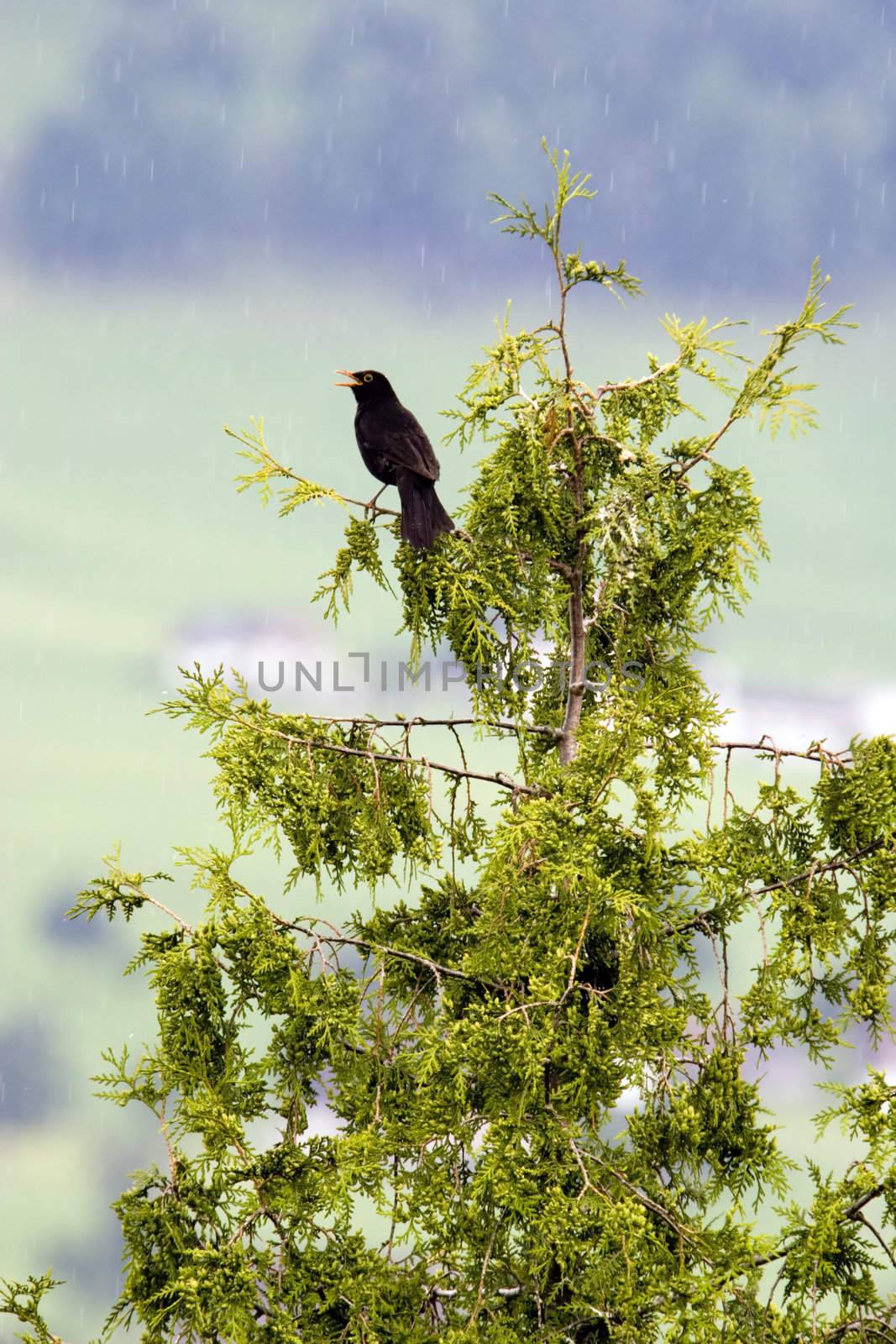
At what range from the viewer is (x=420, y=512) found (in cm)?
816

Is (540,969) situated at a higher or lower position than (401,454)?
lower

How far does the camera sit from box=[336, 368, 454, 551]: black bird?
26.7 feet

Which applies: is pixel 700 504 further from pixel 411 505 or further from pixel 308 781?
pixel 308 781

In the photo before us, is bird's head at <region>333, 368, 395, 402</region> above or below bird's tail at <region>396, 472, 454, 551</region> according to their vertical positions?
above

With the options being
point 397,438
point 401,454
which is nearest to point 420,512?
point 401,454

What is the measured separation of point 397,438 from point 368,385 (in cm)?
84

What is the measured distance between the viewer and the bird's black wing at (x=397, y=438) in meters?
8.34

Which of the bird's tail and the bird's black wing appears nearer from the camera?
the bird's tail

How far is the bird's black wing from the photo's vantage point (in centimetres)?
834

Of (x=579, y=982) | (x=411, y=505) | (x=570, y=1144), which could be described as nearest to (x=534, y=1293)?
(x=570, y=1144)

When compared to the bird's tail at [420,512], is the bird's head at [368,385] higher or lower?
higher

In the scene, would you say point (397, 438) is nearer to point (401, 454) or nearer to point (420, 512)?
point (401, 454)

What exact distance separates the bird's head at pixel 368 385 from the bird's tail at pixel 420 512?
105cm

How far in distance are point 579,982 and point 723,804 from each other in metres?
1.58
